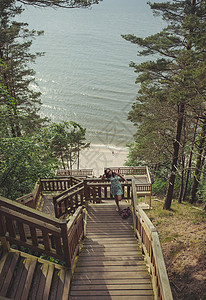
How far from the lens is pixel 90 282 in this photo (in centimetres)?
459

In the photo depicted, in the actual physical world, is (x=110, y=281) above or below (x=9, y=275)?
below

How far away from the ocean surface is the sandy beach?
148cm

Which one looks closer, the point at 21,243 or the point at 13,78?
the point at 21,243

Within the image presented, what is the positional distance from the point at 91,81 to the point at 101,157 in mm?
25462

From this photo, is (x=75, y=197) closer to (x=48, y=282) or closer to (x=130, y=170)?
(x=48, y=282)

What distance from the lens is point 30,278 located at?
3955 mm

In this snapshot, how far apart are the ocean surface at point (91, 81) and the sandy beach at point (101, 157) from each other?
1.48 m

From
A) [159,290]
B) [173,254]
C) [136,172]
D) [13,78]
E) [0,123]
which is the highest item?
[13,78]

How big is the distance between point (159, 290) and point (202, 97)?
345 inches

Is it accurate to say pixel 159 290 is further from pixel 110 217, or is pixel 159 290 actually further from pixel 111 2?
pixel 111 2

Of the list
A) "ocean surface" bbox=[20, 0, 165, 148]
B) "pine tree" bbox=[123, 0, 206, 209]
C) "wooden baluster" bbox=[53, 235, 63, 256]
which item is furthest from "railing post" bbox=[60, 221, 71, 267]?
"ocean surface" bbox=[20, 0, 165, 148]

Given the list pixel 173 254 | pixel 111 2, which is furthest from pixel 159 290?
pixel 111 2

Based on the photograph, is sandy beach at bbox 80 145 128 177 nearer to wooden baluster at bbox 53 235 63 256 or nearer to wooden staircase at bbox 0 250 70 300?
wooden baluster at bbox 53 235 63 256

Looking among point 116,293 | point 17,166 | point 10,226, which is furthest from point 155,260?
point 17,166
